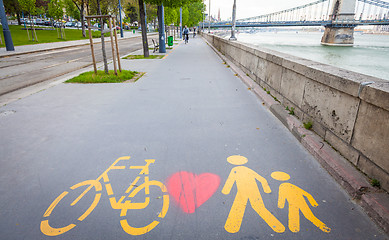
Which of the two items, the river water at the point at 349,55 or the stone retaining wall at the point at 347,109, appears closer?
the stone retaining wall at the point at 347,109

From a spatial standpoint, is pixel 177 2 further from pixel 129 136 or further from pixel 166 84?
pixel 129 136

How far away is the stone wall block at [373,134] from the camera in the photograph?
8.87 feet

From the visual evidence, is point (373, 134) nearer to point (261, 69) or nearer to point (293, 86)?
point (293, 86)

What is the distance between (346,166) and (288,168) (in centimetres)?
69

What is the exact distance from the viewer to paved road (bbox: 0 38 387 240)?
2420mm

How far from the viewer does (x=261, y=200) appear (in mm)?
2795

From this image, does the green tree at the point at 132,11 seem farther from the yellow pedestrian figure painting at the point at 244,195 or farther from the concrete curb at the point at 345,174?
the yellow pedestrian figure painting at the point at 244,195

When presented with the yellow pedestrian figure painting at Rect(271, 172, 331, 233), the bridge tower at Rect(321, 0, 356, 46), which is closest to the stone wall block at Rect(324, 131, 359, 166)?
the yellow pedestrian figure painting at Rect(271, 172, 331, 233)

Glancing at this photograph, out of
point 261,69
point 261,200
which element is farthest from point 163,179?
point 261,69

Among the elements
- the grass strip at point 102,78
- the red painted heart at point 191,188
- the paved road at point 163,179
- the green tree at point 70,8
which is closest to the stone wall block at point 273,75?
the paved road at point 163,179

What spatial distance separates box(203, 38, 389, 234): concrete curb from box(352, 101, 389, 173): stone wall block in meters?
0.26

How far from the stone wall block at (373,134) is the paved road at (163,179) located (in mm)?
551

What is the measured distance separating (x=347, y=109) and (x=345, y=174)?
89cm

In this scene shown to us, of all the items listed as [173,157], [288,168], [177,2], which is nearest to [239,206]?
[288,168]
